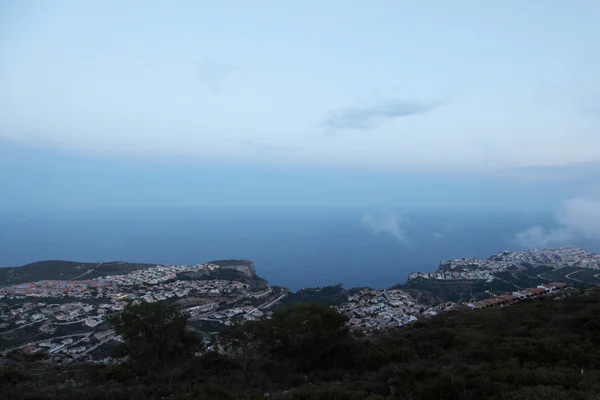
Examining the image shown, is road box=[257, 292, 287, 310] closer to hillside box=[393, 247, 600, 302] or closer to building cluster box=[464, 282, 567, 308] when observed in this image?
hillside box=[393, 247, 600, 302]

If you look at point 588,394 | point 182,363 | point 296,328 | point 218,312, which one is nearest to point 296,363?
point 296,328

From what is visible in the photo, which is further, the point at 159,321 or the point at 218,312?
the point at 218,312

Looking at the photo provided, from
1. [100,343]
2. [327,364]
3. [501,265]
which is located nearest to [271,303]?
[100,343]

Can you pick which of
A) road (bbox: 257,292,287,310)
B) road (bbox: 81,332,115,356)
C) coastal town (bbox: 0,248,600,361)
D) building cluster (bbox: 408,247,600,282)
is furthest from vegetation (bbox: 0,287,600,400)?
building cluster (bbox: 408,247,600,282)

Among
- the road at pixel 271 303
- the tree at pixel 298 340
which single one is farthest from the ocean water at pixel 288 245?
the tree at pixel 298 340

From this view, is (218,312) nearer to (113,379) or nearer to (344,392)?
(113,379)

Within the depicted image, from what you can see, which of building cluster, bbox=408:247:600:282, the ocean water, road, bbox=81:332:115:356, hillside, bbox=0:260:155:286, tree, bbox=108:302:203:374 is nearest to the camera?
tree, bbox=108:302:203:374
